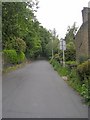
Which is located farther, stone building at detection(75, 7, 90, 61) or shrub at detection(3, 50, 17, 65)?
shrub at detection(3, 50, 17, 65)

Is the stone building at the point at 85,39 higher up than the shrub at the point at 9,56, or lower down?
higher up

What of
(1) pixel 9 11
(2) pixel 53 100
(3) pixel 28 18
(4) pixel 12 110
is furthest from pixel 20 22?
(4) pixel 12 110

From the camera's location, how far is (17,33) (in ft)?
94.4

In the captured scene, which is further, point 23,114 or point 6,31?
point 6,31

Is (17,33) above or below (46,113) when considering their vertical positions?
above

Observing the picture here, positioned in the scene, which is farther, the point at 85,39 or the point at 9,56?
the point at 9,56

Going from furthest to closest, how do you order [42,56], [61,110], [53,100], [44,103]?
[42,56]
[53,100]
[44,103]
[61,110]

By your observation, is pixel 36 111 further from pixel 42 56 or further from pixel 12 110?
pixel 42 56

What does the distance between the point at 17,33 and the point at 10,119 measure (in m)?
20.0

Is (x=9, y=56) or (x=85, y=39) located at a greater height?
(x=85, y=39)

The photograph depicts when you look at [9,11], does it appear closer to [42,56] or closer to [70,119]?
[70,119]

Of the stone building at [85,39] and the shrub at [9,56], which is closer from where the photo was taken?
the stone building at [85,39]

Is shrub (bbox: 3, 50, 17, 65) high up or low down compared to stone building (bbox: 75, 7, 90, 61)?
down

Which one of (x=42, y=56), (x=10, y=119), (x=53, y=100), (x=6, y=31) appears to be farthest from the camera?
(x=42, y=56)
